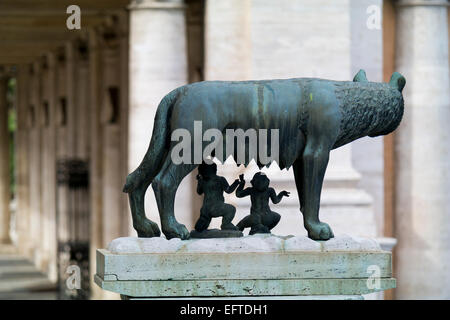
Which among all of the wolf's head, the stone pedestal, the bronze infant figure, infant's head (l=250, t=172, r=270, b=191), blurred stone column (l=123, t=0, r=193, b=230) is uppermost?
blurred stone column (l=123, t=0, r=193, b=230)

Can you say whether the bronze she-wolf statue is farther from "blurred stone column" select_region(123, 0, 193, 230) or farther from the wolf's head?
"blurred stone column" select_region(123, 0, 193, 230)

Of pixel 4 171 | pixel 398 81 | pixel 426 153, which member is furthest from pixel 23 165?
pixel 398 81

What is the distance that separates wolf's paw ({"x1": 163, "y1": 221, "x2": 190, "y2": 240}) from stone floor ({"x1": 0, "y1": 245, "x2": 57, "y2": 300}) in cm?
2584

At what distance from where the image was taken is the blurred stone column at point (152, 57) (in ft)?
106

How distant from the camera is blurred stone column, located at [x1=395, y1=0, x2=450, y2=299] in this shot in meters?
33.0

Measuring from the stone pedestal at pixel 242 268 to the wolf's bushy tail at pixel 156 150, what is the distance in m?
0.83

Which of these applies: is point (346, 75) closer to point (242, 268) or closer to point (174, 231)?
point (174, 231)

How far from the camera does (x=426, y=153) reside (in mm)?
33219

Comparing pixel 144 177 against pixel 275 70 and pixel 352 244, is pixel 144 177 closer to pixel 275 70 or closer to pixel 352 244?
pixel 352 244

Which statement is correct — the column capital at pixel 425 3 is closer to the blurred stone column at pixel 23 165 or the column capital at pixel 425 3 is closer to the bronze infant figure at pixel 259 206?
the bronze infant figure at pixel 259 206

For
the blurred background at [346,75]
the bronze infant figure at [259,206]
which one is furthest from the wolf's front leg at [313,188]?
the blurred background at [346,75]

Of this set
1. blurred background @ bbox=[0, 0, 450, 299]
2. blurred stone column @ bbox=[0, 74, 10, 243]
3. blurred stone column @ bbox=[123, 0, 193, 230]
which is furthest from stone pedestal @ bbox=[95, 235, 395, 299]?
blurred stone column @ bbox=[0, 74, 10, 243]
